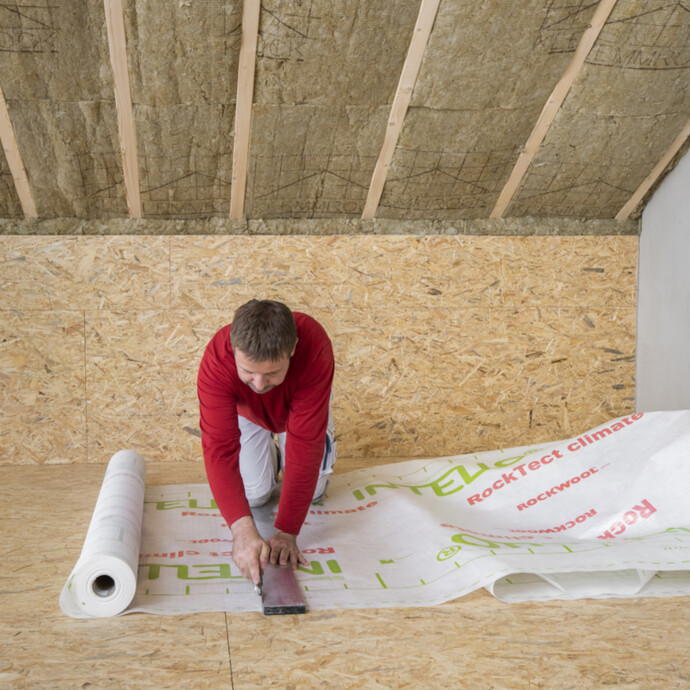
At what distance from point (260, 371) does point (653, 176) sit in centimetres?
291

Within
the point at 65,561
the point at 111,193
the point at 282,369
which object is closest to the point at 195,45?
the point at 111,193

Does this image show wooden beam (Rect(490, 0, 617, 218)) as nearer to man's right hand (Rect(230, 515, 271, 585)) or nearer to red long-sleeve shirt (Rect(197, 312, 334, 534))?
red long-sleeve shirt (Rect(197, 312, 334, 534))

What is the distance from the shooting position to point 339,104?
3.23 meters

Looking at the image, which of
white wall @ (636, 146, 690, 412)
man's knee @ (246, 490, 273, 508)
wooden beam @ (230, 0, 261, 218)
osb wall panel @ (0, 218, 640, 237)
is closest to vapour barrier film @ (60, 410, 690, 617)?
man's knee @ (246, 490, 273, 508)

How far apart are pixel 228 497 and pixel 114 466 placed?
88cm

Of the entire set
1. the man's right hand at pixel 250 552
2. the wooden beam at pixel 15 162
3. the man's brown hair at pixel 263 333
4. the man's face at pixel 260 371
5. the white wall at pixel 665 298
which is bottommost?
the man's right hand at pixel 250 552

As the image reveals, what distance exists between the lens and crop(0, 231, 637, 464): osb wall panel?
3.62 meters

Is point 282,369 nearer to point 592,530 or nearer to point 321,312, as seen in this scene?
point 592,530

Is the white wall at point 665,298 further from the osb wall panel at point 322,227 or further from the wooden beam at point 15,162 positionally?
the wooden beam at point 15,162

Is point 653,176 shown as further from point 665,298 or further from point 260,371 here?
point 260,371

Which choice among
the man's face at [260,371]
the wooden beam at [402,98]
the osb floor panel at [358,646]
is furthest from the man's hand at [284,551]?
the wooden beam at [402,98]

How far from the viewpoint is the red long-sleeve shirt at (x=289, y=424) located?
2.21 meters

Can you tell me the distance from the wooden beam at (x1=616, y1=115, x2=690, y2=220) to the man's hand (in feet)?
9.45

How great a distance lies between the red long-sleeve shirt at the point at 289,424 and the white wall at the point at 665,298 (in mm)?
2343
